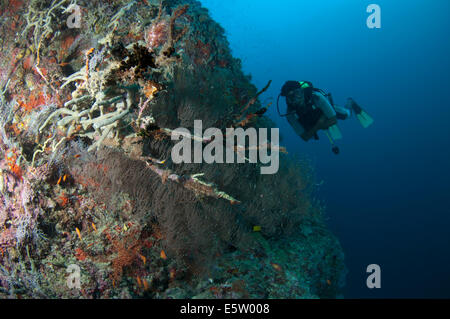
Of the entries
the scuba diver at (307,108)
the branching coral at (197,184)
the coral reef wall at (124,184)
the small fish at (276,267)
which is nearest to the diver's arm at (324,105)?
the scuba diver at (307,108)

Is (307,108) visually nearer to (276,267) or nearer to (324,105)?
(324,105)

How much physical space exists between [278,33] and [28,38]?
128965 millimetres

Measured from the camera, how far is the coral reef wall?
2.85m

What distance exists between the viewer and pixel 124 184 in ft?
11.2

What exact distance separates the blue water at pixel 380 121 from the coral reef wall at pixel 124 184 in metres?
2.99

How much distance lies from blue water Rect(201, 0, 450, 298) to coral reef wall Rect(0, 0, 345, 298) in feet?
9.81

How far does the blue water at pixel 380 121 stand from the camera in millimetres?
31031

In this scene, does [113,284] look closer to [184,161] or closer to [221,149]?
[184,161]

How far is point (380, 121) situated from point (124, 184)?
85.6 m

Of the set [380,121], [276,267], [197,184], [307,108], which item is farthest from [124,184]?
[380,121]

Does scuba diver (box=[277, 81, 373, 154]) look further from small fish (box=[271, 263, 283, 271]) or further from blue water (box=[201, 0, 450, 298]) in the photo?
small fish (box=[271, 263, 283, 271])

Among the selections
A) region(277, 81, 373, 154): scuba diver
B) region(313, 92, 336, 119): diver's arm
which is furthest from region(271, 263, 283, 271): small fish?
region(313, 92, 336, 119): diver's arm

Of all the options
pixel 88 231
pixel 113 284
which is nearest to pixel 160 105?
pixel 88 231

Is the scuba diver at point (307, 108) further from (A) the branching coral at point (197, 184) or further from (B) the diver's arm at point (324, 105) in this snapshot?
(A) the branching coral at point (197, 184)
